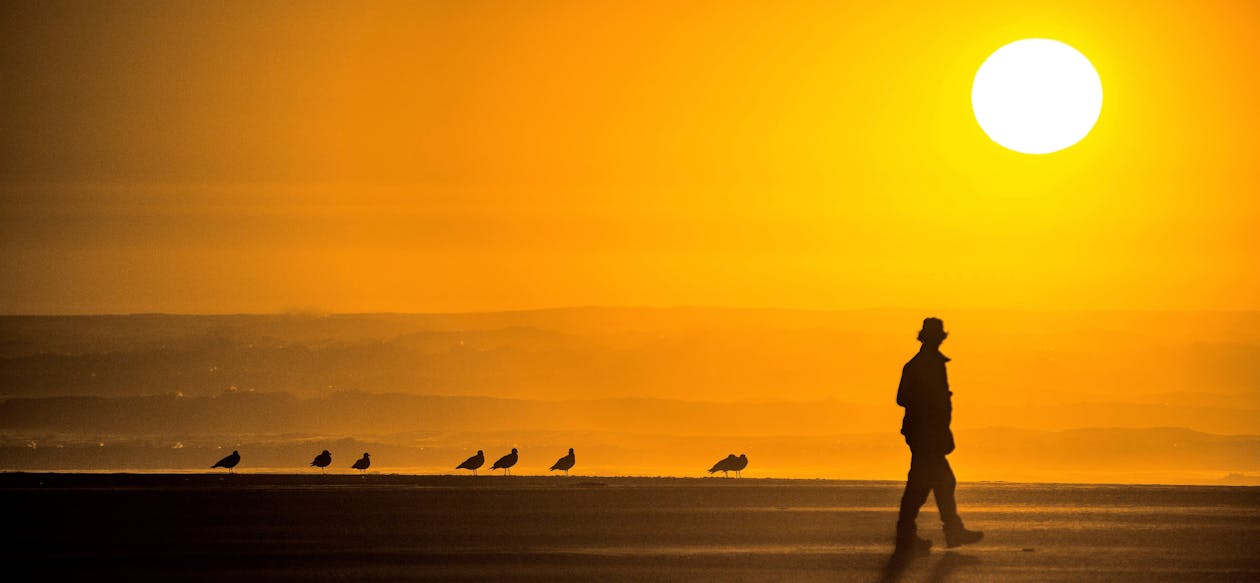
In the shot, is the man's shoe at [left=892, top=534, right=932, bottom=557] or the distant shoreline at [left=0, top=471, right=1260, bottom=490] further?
the distant shoreline at [left=0, top=471, right=1260, bottom=490]

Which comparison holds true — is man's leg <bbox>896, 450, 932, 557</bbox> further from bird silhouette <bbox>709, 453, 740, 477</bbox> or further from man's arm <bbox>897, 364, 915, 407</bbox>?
bird silhouette <bbox>709, 453, 740, 477</bbox>

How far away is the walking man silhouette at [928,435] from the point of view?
19656mm

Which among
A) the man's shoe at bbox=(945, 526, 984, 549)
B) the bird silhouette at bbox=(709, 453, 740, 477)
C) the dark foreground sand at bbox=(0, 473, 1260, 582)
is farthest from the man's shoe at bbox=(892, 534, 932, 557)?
the bird silhouette at bbox=(709, 453, 740, 477)

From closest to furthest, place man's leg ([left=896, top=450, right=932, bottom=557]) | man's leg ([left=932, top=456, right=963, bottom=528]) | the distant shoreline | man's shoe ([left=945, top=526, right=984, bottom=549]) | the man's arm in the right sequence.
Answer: man's leg ([left=896, top=450, right=932, bottom=557]), man's shoe ([left=945, top=526, right=984, bottom=549]), man's leg ([left=932, top=456, right=963, bottom=528]), the man's arm, the distant shoreline

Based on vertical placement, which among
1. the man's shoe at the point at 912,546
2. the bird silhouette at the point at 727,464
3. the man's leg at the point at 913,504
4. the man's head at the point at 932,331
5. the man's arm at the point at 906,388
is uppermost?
the bird silhouette at the point at 727,464

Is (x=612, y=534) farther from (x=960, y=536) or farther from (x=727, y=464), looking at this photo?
(x=727, y=464)

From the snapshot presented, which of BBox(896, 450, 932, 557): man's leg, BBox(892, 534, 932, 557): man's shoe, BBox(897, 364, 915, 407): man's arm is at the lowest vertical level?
BBox(892, 534, 932, 557): man's shoe

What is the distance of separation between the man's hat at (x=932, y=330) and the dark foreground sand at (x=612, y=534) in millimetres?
2080

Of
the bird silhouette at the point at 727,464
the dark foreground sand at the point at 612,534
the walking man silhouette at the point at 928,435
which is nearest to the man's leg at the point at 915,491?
the walking man silhouette at the point at 928,435

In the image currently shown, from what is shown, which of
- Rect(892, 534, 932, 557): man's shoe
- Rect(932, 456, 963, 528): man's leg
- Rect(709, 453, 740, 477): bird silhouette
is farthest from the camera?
Rect(709, 453, 740, 477): bird silhouette

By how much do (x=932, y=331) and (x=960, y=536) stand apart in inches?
88.7

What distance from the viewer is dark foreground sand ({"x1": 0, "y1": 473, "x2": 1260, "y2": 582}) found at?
651 inches

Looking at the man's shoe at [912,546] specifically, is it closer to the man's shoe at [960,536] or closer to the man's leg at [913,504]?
the man's leg at [913,504]

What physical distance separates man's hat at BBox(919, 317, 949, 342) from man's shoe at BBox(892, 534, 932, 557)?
2144 mm
